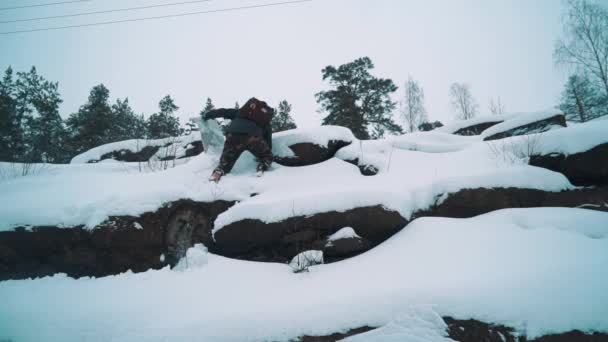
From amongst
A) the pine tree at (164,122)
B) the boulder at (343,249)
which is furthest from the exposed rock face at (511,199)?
the pine tree at (164,122)

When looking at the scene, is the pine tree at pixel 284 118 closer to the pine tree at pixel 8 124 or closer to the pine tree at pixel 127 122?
the pine tree at pixel 127 122

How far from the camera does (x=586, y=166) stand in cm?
302

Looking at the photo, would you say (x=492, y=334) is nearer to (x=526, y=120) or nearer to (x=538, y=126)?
(x=538, y=126)

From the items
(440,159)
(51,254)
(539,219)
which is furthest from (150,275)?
(440,159)

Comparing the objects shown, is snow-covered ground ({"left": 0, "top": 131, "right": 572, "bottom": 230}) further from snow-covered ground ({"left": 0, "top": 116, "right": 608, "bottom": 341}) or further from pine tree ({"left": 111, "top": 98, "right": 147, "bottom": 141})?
pine tree ({"left": 111, "top": 98, "right": 147, "bottom": 141})

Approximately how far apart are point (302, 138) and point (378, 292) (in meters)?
3.44

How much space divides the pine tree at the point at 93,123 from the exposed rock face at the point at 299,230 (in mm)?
20611

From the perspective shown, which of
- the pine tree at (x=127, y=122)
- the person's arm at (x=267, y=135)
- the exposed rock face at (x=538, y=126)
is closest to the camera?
the person's arm at (x=267, y=135)

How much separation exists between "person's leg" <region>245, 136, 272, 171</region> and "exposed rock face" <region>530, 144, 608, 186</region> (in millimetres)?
4322

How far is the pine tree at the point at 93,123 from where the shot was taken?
17.9m

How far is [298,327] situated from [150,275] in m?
1.94

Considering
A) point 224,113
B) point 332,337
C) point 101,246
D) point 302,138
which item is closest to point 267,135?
point 302,138

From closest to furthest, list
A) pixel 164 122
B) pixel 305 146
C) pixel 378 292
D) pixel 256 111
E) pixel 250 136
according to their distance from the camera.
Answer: pixel 378 292, pixel 250 136, pixel 256 111, pixel 305 146, pixel 164 122

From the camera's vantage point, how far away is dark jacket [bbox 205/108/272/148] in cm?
410
